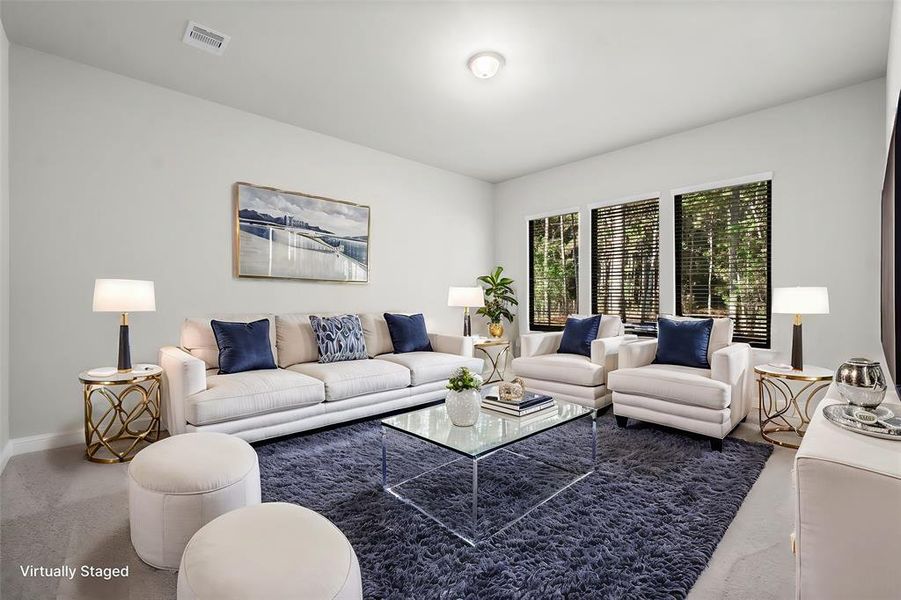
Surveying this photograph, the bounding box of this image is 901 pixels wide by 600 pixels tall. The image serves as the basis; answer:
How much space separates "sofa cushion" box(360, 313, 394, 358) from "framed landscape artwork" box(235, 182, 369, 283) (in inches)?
18.9

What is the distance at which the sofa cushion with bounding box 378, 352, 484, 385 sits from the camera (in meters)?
3.85

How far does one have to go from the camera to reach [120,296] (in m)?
2.79

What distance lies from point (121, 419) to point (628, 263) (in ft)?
16.0

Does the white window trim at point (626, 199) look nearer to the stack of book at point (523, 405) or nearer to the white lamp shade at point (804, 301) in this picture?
the white lamp shade at point (804, 301)

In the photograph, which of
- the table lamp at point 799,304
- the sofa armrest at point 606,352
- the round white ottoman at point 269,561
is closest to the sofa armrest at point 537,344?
the sofa armrest at point 606,352

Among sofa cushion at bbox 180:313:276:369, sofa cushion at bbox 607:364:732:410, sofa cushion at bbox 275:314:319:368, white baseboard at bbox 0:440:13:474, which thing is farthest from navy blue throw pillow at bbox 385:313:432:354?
white baseboard at bbox 0:440:13:474

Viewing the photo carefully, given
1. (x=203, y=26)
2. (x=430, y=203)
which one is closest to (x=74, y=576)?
(x=203, y=26)

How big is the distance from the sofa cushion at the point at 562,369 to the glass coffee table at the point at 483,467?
0.85m

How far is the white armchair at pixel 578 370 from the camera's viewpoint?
3793 millimetres

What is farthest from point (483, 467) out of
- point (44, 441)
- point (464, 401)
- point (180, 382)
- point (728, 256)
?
point (728, 256)

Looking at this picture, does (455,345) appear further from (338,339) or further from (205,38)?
(205,38)

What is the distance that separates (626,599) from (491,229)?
5.17m

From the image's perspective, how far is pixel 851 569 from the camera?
1.14 metres

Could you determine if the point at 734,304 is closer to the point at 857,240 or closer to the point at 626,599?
the point at 857,240
